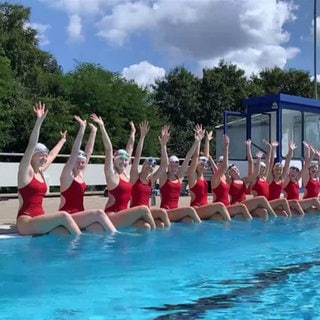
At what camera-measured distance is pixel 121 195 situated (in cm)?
874

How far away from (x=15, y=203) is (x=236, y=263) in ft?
26.8

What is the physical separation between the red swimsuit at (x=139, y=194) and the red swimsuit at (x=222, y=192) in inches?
77.6

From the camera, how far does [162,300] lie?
4.61 m

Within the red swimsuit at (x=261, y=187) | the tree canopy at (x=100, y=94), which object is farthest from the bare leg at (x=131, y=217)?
the tree canopy at (x=100, y=94)

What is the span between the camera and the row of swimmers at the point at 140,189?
7.49 meters

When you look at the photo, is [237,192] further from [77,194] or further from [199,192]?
[77,194]

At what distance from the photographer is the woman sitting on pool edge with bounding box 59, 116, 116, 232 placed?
7840 mm

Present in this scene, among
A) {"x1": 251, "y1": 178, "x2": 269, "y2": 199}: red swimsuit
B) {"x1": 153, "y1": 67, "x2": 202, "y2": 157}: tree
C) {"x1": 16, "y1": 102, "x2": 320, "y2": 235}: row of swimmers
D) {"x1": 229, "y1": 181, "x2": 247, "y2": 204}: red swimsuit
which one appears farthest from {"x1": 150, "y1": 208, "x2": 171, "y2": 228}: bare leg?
{"x1": 153, "y1": 67, "x2": 202, "y2": 157}: tree

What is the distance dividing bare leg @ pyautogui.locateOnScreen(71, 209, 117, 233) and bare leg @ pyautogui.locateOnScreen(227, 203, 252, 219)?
3450 mm

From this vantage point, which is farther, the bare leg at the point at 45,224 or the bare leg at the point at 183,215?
the bare leg at the point at 183,215

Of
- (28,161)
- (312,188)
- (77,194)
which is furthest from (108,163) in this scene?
(312,188)

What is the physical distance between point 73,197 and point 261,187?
505cm

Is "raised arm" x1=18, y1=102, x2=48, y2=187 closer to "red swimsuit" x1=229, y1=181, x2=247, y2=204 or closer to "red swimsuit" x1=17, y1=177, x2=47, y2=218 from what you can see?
"red swimsuit" x1=17, y1=177, x2=47, y2=218

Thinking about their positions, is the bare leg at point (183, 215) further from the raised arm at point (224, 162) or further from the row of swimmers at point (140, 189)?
the raised arm at point (224, 162)
